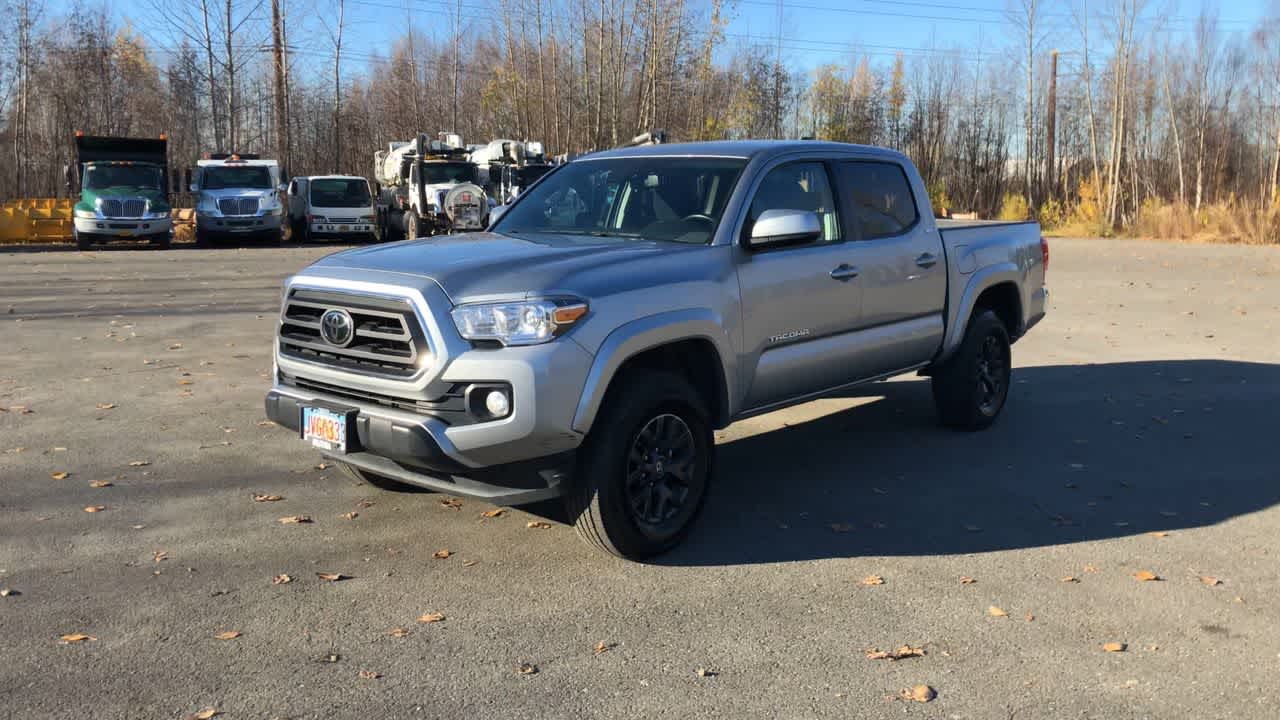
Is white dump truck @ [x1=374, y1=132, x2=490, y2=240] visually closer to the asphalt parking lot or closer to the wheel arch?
the asphalt parking lot

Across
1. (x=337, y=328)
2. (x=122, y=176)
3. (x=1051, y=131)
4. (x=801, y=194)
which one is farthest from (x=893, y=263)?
(x=1051, y=131)

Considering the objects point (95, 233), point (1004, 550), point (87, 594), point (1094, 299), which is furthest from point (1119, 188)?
point (87, 594)

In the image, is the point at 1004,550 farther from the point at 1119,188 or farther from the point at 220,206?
the point at 1119,188

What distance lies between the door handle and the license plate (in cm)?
276

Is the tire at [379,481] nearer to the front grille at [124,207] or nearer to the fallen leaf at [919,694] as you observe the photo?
the fallen leaf at [919,694]

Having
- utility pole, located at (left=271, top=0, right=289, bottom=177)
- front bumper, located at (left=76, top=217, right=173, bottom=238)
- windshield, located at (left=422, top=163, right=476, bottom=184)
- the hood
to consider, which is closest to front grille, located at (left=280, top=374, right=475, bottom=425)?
the hood

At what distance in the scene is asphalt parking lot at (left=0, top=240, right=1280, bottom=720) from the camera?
380cm

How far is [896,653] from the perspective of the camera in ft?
13.5

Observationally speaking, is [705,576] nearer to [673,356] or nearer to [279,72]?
[673,356]

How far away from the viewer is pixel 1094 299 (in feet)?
52.6

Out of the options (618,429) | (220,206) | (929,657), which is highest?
(220,206)

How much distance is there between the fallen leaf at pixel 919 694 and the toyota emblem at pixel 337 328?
2.75m

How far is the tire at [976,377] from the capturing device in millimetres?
7484

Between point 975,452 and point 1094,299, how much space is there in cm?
1000
